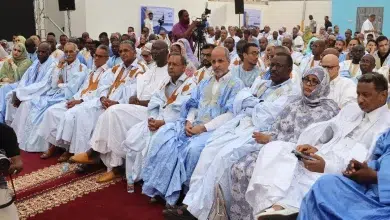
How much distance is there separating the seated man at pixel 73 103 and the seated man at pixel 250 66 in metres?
1.56

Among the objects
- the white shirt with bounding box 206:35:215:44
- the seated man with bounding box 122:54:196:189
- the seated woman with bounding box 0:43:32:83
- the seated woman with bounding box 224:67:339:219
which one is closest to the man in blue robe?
the seated woman with bounding box 224:67:339:219

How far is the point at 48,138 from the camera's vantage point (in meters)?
5.12

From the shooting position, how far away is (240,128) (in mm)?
3568

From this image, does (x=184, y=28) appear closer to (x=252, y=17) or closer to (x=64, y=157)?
(x=64, y=157)

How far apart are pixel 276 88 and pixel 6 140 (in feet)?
7.28

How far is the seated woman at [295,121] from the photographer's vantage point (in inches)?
120

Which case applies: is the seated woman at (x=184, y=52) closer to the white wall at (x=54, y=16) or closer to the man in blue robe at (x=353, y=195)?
the man in blue robe at (x=353, y=195)

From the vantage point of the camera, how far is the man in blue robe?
2264 millimetres

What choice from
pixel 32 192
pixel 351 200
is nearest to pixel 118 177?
pixel 32 192

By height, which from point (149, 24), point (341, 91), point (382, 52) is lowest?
point (341, 91)

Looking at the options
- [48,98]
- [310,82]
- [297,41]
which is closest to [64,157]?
[48,98]

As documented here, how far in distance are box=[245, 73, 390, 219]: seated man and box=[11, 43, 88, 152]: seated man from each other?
3.34m

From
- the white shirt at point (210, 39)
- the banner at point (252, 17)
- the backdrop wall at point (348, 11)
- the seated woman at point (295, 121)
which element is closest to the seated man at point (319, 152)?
the seated woman at point (295, 121)

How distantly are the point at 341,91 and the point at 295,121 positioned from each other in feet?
3.45
